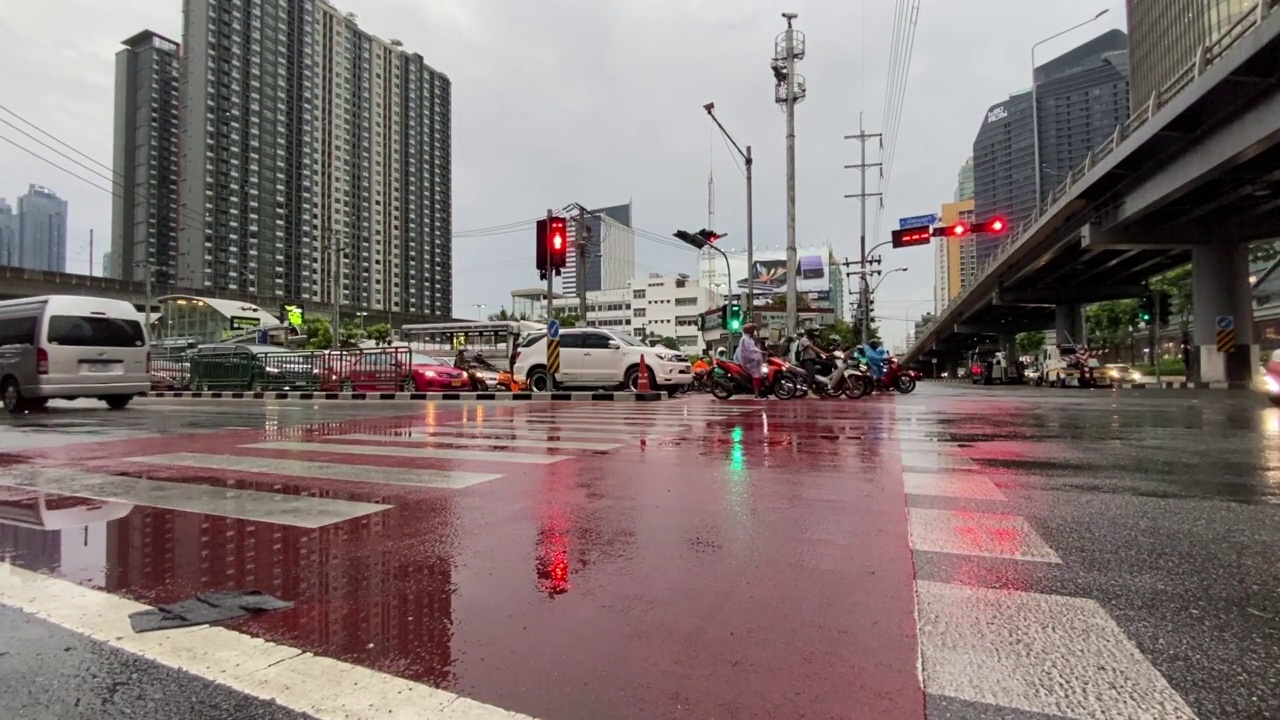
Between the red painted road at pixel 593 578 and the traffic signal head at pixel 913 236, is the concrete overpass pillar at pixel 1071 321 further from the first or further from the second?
the red painted road at pixel 593 578

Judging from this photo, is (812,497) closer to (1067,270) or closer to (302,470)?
(302,470)

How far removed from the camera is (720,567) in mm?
3104

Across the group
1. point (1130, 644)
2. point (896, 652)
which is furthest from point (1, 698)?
point (1130, 644)

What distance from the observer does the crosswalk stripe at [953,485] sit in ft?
A: 14.8

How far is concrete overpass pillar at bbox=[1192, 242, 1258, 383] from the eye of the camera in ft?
79.5

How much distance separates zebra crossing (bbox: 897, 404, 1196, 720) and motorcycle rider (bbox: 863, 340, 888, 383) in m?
15.1

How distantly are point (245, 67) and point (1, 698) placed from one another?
63954 millimetres

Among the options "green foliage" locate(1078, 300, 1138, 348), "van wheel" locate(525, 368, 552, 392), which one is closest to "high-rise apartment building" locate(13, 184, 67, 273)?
"van wheel" locate(525, 368, 552, 392)

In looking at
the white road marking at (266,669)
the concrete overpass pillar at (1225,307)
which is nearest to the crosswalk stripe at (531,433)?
the white road marking at (266,669)

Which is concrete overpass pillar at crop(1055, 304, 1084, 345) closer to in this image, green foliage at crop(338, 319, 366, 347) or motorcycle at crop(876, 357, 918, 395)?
motorcycle at crop(876, 357, 918, 395)

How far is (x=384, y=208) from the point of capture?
178ft

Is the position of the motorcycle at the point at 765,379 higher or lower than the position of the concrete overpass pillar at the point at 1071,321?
lower

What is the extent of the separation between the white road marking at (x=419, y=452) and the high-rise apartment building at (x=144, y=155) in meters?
48.9

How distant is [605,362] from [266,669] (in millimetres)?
14638
